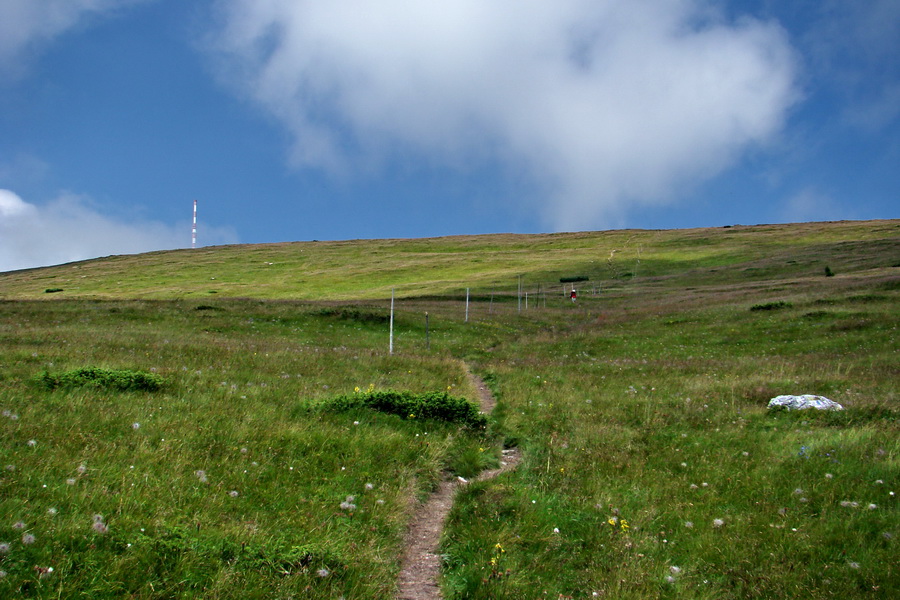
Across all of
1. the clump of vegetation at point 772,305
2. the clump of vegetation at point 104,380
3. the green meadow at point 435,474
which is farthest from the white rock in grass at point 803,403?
the clump of vegetation at point 772,305

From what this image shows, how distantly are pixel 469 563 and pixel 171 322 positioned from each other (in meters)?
34.0

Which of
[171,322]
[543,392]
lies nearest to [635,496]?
[543,392]

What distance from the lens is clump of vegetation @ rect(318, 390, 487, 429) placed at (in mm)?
11648

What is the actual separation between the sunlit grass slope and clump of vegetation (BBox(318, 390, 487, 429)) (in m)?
59.5

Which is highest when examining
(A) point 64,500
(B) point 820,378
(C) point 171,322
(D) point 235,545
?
(C) point 171,322

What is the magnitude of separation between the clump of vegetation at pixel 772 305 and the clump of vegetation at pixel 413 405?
3503 centimetres

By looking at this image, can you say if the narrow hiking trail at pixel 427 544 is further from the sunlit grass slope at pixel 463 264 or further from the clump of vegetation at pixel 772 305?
the sunlit grass slope at pixel 463 264

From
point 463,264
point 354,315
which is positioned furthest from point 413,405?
point 463,264

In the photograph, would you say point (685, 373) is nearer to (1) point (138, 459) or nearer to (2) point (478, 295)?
(1) point (138, 459)

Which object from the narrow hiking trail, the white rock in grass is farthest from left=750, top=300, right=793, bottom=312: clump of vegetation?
the narrow hiking trail

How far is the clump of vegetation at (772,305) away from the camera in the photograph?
39938mm

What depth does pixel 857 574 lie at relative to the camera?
637cm

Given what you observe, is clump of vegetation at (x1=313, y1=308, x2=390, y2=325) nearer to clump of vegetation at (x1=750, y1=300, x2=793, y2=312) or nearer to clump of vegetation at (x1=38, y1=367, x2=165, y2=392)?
clump of vegetation at (x1=750, y1=300, x2=793, y2=312)

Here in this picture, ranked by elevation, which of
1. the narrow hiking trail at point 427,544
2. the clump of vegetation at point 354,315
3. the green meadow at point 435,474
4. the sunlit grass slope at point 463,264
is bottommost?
the narrow hiking trail at point 427,544
